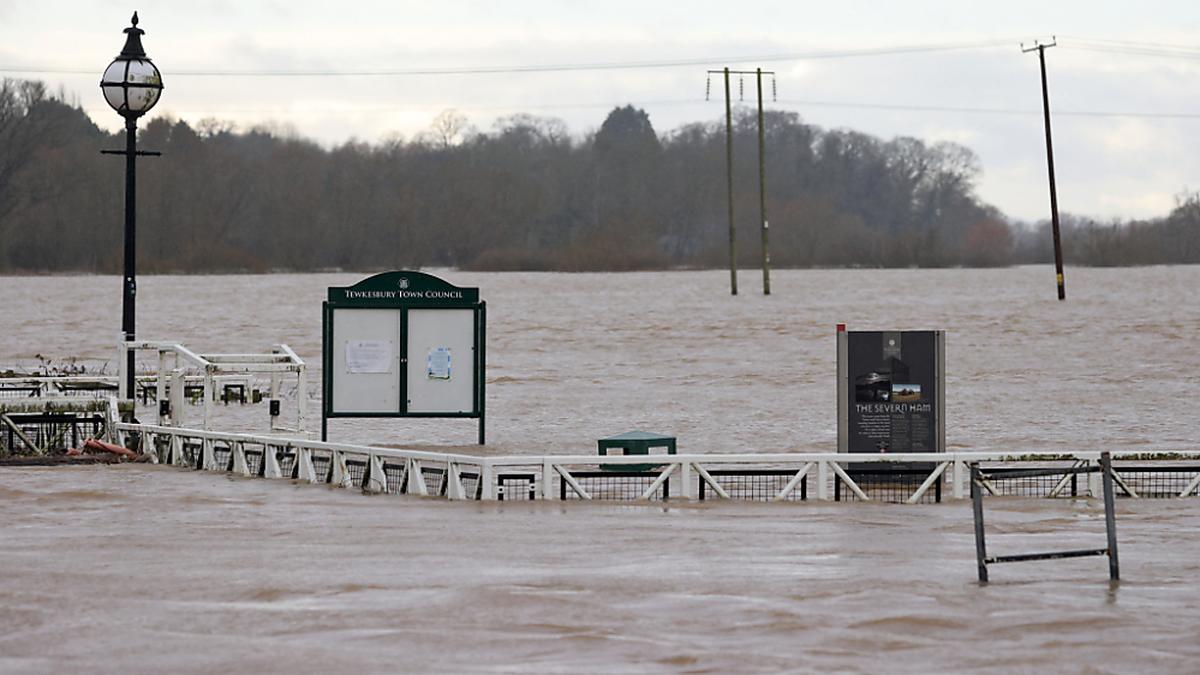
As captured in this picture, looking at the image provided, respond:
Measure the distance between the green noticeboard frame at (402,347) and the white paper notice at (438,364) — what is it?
0.01 metres

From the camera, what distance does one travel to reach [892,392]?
19859 mm

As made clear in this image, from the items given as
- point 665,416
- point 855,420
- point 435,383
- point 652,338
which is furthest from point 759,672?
point 652,338

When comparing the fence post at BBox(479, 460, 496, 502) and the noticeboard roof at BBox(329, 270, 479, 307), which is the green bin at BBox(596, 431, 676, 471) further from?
the noticeboard roof at BBox(329, 270, 479, 307)

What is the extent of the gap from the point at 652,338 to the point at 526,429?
30326mm

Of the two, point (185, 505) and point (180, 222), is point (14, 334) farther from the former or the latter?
point (185, 505)

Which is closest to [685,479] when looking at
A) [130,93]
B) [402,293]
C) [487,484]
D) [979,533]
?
[487,484]

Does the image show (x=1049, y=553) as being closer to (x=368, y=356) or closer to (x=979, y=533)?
(x=979, y=533)

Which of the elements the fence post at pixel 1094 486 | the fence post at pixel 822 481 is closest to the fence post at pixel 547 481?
the fence post at pixel 822 481

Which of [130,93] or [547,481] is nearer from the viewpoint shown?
[547,481]

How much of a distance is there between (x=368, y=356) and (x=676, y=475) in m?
4.94

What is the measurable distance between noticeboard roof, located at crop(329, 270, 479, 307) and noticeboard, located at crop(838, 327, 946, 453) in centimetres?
571

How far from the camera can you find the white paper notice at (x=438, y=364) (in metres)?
23.8

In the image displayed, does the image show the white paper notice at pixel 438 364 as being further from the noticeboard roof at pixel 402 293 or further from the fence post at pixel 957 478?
the fence post at pixel 957 478

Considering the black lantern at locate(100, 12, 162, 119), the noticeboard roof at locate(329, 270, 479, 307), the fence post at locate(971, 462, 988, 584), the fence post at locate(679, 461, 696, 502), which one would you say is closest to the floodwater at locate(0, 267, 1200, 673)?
the fence post at locate(971, 462, 988, 584)
